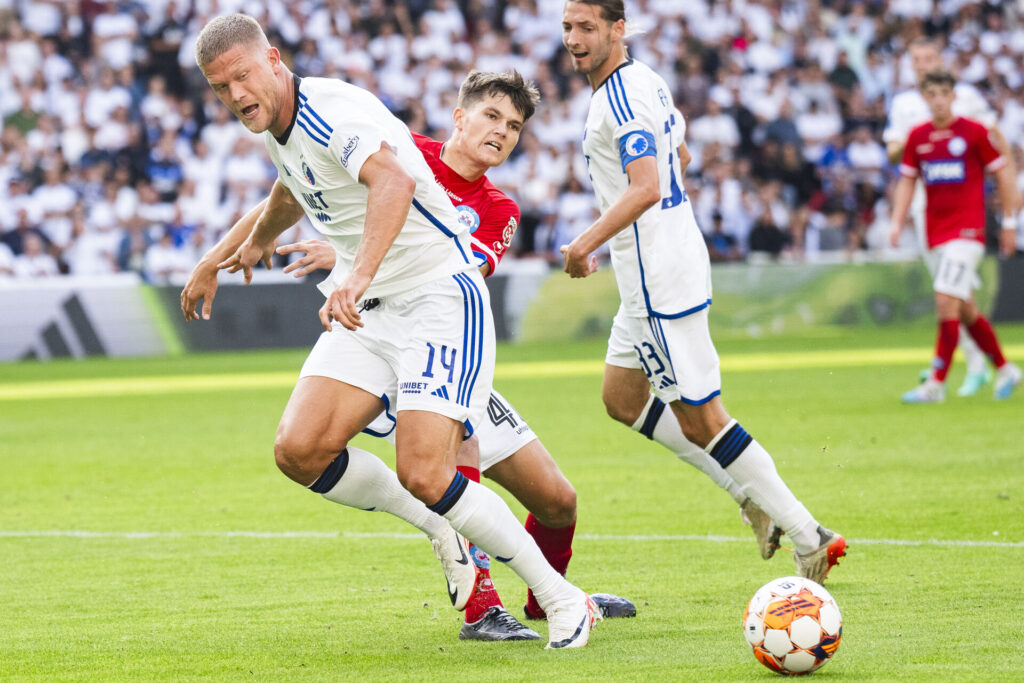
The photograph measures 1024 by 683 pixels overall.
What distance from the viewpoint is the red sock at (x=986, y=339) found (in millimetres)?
11930

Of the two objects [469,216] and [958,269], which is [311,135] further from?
[958,269]

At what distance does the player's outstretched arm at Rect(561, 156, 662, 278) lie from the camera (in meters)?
5.38

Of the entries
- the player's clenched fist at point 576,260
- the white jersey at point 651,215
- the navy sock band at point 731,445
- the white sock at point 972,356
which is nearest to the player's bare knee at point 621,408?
the white jersey at point 651,215

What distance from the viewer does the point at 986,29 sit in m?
26.5

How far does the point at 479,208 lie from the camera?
5.80 m

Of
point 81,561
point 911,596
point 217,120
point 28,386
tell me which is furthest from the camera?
point 217,120

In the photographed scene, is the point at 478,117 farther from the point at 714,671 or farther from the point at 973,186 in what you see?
the point at 973,186

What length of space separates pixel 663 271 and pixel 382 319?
140cm

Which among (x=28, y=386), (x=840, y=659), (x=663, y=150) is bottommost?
(x=28, y=386)

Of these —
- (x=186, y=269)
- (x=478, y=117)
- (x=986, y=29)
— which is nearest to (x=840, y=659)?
(x=478, y=117)

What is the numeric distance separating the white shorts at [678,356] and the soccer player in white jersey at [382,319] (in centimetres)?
112

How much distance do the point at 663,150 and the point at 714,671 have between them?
2.36 meters

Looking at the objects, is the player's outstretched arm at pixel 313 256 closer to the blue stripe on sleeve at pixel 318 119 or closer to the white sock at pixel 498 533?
the blue stripe on sleeve at pixel 318 119

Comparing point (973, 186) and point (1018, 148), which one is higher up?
point (973, 186)
